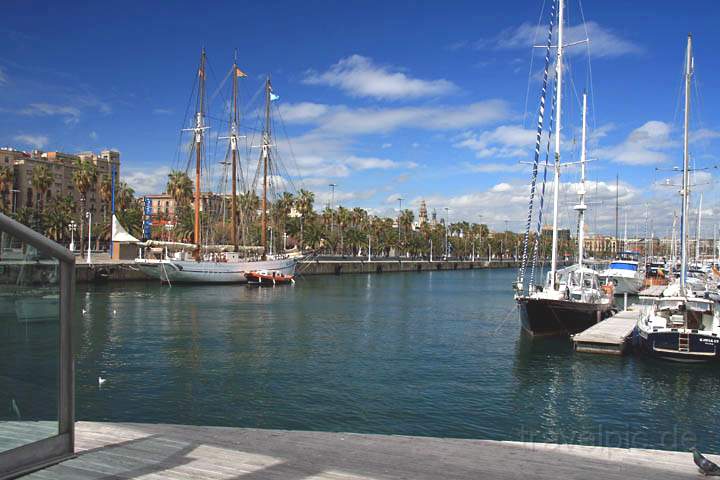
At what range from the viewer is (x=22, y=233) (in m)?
6.69

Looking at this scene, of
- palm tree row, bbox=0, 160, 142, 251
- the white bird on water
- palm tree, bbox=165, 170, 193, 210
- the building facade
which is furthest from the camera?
the building facade

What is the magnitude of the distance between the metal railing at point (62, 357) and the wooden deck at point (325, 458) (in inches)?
6.9

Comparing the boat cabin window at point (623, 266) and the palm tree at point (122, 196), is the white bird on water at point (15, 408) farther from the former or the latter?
the palm tree at point (122, 196)

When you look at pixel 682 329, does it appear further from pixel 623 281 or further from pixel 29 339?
pixel 623 281

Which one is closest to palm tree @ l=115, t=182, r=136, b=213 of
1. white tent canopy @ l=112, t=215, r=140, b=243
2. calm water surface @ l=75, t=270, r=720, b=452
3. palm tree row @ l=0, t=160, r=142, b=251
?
palm tree row @ l=0, t=160, r=142, b=251

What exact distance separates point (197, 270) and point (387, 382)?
55.8 m

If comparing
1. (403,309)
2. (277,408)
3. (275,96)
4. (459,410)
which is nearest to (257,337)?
(277,408)

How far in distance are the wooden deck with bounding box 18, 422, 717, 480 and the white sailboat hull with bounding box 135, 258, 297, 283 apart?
212 feet

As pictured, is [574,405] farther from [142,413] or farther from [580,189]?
[580,189]

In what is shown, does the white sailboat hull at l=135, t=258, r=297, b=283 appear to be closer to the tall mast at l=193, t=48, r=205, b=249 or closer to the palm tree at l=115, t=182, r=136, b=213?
the tall mast at l=193, t=48, r=205, b=249

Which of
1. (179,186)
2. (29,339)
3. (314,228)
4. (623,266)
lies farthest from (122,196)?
(29,339)

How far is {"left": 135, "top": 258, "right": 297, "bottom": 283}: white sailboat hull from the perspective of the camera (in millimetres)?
70250

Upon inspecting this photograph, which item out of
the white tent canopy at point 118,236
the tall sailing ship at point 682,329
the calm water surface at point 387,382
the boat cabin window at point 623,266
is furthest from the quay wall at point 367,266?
the tall sailing ship at point 682,329

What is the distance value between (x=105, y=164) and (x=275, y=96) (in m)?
96.1
